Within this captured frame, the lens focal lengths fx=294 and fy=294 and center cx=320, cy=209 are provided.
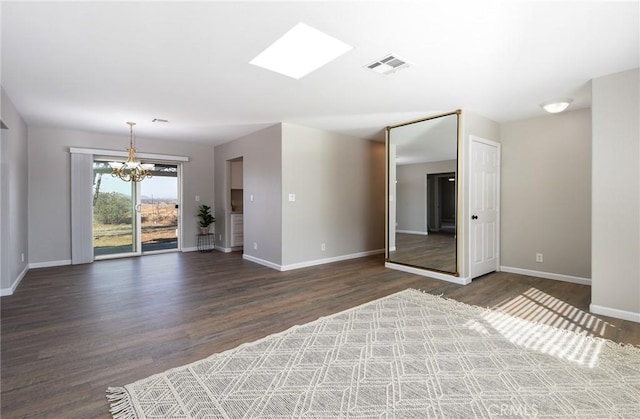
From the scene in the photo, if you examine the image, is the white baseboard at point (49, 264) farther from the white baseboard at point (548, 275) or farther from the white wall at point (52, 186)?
the white baseboard at point (548, 275)

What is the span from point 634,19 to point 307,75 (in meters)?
Result: 2.52

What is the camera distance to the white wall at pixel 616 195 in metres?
2.81

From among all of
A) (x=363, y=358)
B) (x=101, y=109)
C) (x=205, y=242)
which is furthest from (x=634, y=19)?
(x=205, y=242)

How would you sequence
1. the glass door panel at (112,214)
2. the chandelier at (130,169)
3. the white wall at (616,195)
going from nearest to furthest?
the white wall at (616,195)
the chandelier at (130,169)
the glass door panel at (112,214)

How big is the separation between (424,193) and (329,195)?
1718mm

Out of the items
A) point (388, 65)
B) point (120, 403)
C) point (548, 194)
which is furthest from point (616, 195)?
point (120, 403)

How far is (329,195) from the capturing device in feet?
18.2

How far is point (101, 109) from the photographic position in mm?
4129

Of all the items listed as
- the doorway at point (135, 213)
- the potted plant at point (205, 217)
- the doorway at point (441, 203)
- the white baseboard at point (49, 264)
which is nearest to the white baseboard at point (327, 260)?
the doorway at point (441, 203)

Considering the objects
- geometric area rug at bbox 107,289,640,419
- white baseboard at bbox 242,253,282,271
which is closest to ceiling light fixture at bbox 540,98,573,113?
geometric area rug at bbox 107,289,640,419

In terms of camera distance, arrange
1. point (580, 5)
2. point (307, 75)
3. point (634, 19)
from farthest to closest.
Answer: point (307, 75) → point (634, 19) → point (580, 5)

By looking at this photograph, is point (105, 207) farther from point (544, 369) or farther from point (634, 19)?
point (634, 19)

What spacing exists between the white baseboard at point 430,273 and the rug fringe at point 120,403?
3905mm

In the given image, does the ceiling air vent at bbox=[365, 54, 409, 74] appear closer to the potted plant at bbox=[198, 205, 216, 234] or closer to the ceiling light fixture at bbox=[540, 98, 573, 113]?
the ceiling light fixture at bbox=[540, 98, 573, 113]
